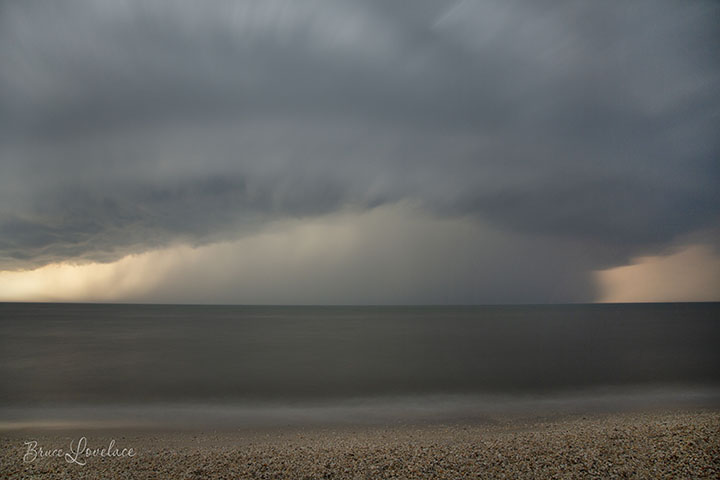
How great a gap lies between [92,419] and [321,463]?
1141 cm

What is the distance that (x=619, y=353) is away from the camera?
1451 inches

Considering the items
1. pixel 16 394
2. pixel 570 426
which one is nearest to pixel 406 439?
pixel 570 426

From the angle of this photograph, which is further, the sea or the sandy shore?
the sea

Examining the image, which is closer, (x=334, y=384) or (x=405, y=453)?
(x=405, y=453)

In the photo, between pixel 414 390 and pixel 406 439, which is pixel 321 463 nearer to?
pixel 406 439

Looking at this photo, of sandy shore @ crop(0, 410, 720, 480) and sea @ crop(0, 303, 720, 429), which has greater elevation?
sandy shore @ crop(0, 410, 720, 480)

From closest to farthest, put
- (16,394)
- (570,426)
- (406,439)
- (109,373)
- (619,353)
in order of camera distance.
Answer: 1. (406,439)
2. (570,426)
3. (16,394)
4. (109,373)
5. (619,353)

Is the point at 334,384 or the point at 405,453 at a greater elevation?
the point at 405,453

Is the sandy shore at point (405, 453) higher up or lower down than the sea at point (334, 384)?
higher up

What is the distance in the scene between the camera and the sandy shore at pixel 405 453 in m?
8.44

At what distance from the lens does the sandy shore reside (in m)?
8.44

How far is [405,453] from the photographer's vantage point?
31.2 ft

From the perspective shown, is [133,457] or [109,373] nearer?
[133,457]

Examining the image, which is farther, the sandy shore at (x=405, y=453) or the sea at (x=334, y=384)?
the sea at (x=334, y=384)
